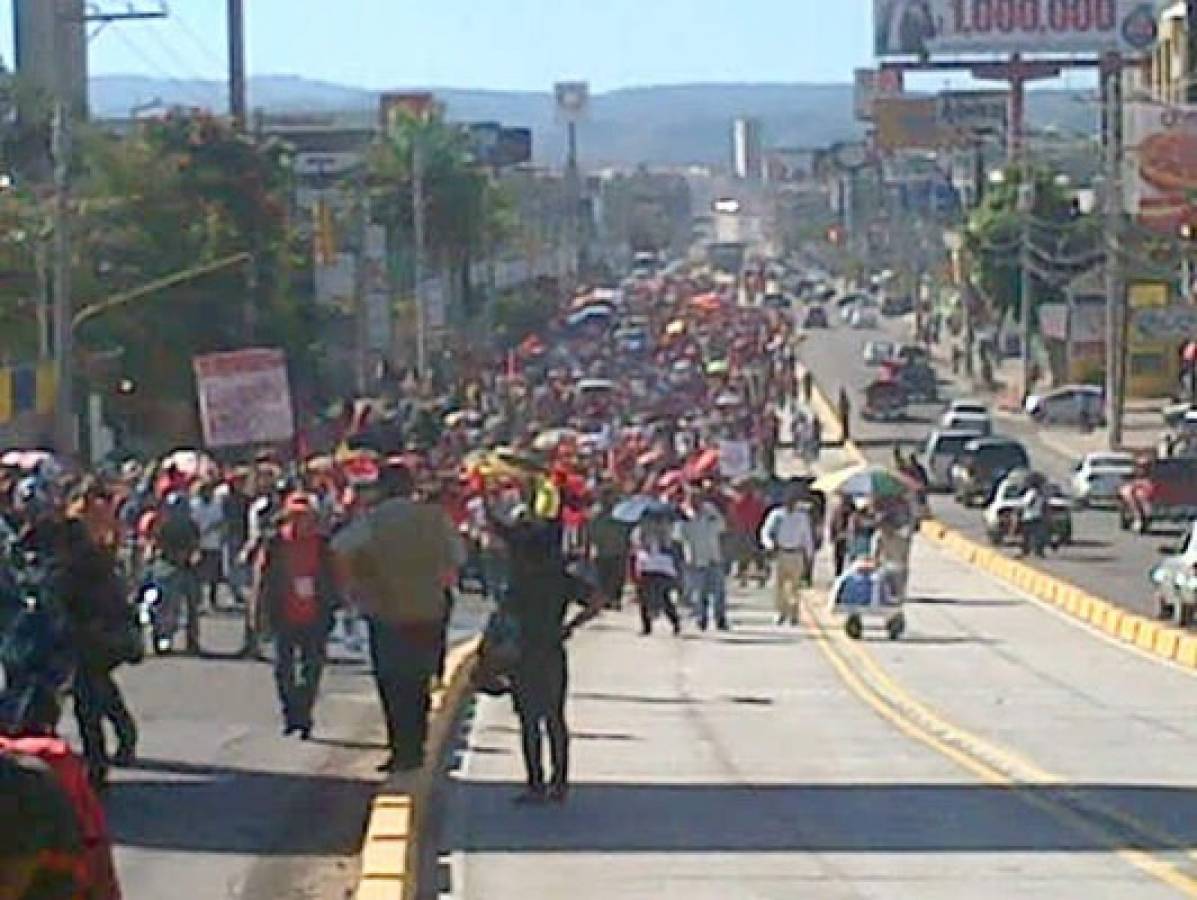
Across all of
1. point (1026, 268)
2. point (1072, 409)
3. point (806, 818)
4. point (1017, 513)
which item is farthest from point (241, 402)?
point (1026, 268)

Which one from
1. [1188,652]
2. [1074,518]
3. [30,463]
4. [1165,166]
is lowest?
[1074,518]

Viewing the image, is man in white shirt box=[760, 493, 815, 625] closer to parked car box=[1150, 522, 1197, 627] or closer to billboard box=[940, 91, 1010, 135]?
parked car box=[1150, 522, 1197, 627]

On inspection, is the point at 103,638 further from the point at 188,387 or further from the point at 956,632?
the point at 188,387

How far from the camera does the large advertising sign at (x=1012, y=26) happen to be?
128m

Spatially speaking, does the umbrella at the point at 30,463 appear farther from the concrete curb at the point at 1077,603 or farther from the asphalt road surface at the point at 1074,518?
the asphalt road surface at the point at 1074,518

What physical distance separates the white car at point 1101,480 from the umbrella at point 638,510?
33.4 m

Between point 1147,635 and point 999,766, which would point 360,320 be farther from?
point 999,766

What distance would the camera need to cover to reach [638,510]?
1529 inches

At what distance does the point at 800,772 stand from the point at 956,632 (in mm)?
19338

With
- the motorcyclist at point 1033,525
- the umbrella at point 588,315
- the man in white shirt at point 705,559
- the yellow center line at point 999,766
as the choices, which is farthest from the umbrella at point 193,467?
the umbrella at point 588,315

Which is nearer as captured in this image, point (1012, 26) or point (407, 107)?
point (1012, 26)

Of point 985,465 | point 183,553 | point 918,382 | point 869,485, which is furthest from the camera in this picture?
point 918,382

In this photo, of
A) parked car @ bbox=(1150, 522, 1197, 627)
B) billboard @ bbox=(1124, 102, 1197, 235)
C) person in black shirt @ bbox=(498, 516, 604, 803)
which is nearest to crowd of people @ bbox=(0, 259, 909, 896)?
person in black shirt @ bbox=(498, 516, 604, 803)

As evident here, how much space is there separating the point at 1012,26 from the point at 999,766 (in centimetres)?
10970
